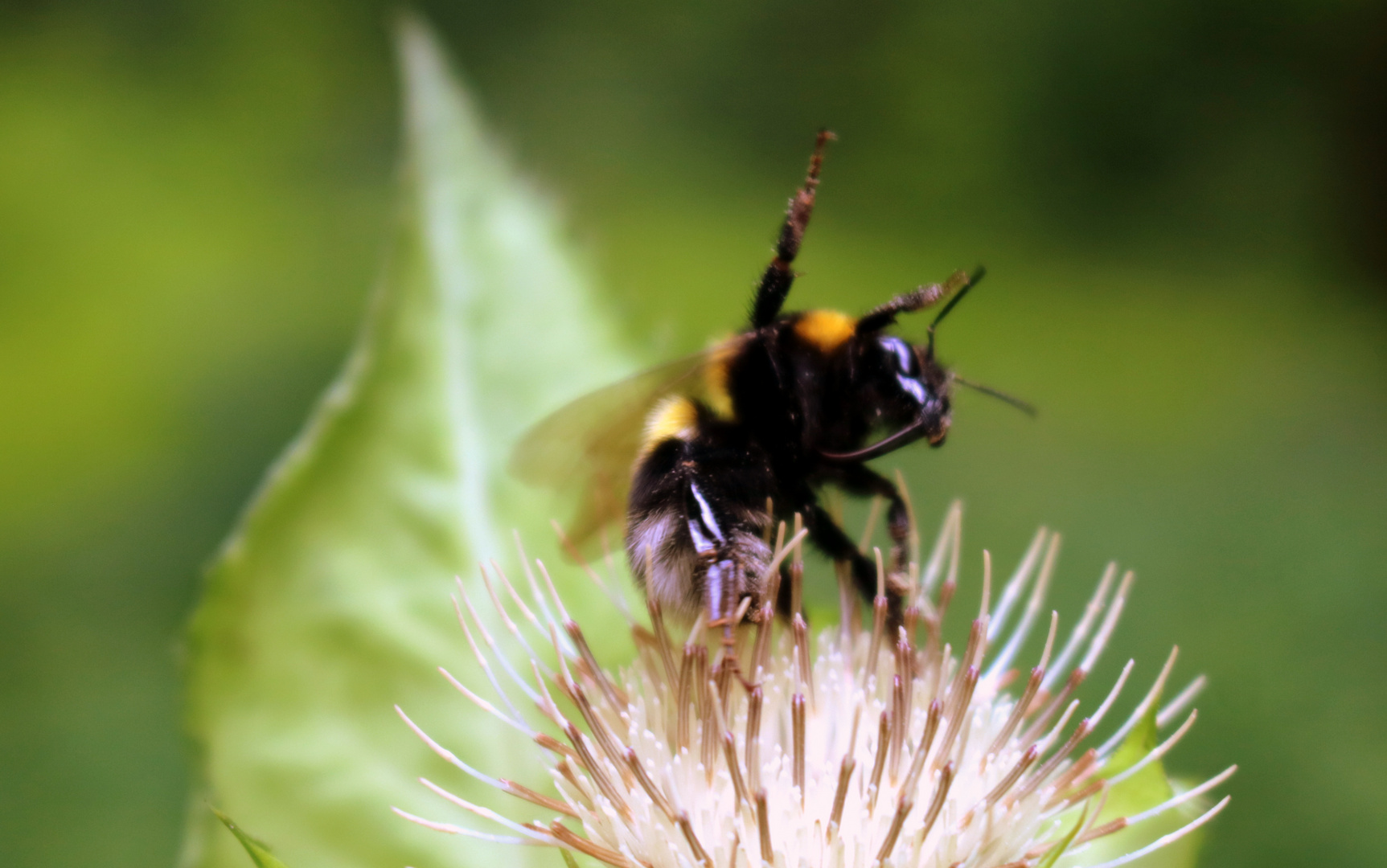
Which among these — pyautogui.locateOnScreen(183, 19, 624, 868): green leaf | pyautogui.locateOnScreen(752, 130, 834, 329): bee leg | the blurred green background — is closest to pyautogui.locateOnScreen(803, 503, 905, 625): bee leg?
pyautogui.locateOnScreen(752, 130, 834, 329): bee leg

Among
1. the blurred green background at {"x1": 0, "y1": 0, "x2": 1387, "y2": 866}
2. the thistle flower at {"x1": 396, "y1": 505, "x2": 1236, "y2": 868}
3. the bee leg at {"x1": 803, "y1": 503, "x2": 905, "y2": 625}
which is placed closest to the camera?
the thistle flower at {"x1": 396, "y1": 505, "x2": 1236, "y2": 868}

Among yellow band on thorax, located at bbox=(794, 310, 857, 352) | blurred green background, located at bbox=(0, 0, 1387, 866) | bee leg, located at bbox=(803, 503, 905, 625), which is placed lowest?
bee leg, located at bbox=(803, 503, 905, 625)

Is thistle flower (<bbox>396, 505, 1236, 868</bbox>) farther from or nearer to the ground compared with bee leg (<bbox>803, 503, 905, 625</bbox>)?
nearer to the ground

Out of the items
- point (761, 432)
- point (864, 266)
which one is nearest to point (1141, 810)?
point (761, 432)

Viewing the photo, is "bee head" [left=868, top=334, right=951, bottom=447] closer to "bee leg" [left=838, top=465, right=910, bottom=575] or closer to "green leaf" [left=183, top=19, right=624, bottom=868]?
"bee leg" [left=838, top=465, right=910, bottom=575]

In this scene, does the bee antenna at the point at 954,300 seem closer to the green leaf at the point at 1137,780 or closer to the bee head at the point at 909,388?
the bee head at the point at 909,388
